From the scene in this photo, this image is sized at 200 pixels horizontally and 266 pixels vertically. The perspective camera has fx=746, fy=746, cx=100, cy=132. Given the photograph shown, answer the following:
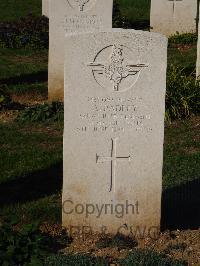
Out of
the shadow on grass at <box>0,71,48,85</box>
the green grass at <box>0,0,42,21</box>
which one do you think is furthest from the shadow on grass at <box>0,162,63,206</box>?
the green grass at <box>0,0,42,21</box>

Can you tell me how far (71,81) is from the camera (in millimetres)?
6395

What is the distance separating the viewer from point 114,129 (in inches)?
258

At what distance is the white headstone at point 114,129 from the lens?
6391 mm

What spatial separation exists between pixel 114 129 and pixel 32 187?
1.80m

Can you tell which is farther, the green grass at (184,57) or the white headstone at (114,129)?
the green grass at (184,57)

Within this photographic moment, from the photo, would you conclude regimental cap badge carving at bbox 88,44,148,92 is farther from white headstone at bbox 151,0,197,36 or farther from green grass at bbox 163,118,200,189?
white headstone at bbox 151,0,197,36

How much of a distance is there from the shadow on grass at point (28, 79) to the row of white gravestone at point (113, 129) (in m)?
7.10

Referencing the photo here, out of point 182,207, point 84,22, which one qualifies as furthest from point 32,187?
point 84,22

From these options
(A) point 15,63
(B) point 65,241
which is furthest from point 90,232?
(A) point 15,63

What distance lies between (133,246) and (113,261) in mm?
428

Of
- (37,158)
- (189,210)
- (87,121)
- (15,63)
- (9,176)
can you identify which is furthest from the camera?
(15,63)

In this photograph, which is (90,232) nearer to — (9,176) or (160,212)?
(160,212)

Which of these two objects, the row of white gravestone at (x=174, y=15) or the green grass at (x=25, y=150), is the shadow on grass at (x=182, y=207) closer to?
the green grass at (x=25, y=150)

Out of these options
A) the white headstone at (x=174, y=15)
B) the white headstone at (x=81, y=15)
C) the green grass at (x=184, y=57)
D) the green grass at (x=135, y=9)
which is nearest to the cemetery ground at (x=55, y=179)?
the white headstone at (x=81, y=15)
